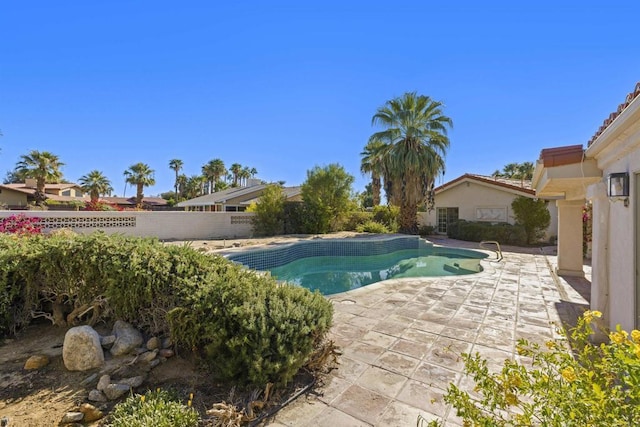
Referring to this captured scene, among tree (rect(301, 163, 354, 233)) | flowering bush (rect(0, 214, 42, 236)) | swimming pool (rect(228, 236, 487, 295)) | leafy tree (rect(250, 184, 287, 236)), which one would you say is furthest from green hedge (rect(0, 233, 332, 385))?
tree (rect(301, 163, 354, 233))

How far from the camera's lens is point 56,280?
4.22 m

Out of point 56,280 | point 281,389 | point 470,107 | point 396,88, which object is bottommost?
point 281,389

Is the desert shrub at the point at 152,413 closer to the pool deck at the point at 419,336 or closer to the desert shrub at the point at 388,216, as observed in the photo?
the pool deck at the point at 419,336

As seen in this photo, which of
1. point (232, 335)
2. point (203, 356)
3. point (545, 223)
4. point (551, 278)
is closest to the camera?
A: point (232, 335)

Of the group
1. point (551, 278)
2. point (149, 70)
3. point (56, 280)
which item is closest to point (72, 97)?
point (149, 70)

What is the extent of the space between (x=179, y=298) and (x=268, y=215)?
14768 millimetres

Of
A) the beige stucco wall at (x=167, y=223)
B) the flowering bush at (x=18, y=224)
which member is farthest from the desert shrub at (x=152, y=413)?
the beige stucco wall at (x=167, y=223)

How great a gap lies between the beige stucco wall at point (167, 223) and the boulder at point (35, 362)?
10.2 meters

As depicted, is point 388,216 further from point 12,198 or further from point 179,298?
point 12,198

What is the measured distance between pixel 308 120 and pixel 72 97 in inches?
556

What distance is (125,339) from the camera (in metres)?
3.75

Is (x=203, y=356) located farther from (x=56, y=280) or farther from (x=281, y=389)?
(x=56, y=280)

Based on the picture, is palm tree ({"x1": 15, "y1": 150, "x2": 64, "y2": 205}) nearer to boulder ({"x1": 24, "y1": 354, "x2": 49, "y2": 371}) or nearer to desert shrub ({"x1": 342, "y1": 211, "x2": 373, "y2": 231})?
desert shrub ({"x1": 342, "y1": 211, "x2": 373, "y2": 231})

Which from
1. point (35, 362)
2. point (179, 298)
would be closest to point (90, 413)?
point (179, 298)
